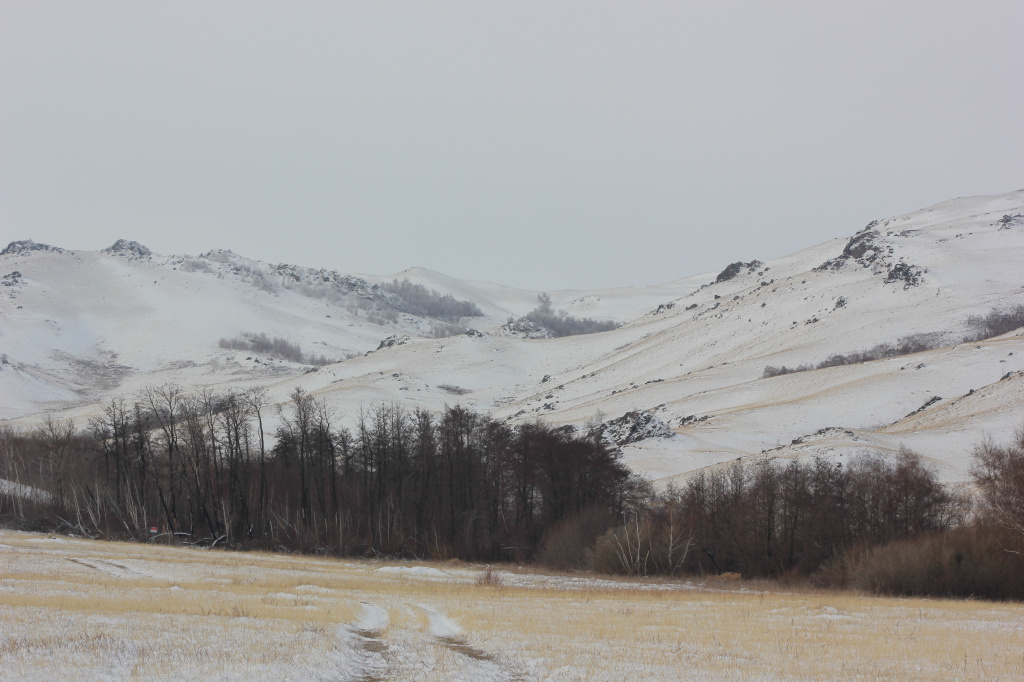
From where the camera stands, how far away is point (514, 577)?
38781 mm

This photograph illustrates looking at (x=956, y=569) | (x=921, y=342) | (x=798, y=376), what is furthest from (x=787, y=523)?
(x=921, y=342)

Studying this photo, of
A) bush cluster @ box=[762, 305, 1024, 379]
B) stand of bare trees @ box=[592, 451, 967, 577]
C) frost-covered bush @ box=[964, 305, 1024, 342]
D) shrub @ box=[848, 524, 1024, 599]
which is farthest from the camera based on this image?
bush cluster @ box=[762, 305, 1024, 379]

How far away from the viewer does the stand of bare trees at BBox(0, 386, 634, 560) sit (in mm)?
58156

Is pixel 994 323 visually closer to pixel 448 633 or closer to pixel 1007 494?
pixel 1007 494

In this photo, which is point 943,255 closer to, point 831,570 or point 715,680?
point 831,570

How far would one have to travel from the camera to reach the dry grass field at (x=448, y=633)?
11.7m

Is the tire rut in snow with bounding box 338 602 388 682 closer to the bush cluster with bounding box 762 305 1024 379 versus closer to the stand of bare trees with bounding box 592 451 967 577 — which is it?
the stand of bare trees with bounding box 592 451 967 577

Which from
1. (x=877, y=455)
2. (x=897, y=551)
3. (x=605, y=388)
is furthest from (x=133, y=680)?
(x=605, y=388)

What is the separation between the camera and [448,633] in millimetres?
17266

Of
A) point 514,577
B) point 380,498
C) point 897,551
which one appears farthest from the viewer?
point 380,498

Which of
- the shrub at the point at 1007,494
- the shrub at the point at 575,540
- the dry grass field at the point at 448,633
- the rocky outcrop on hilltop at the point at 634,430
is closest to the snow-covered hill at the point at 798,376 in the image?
the rocky outcrop on hilltop at the point at 634,430

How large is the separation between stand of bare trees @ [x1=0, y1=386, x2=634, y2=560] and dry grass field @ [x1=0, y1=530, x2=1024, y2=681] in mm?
31143

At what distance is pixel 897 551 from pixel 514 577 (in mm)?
19560

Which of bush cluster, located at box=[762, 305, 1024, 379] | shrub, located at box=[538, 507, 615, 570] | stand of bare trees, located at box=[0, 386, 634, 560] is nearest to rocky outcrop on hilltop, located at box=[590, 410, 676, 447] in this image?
stand of bare trees, located at box=[0, 386, 634, 560]
